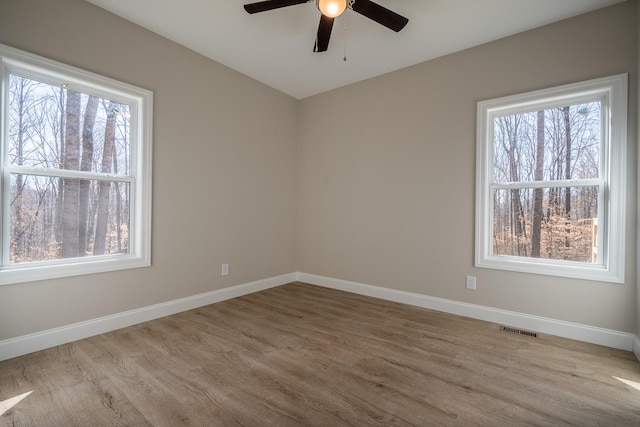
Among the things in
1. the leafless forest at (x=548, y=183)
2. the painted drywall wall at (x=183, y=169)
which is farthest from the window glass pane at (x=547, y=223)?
the painted drywall wall at (x=183, y=169)

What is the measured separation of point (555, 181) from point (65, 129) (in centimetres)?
431

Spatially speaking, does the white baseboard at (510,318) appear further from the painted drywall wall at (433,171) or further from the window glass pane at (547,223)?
the window glass pane at (547,223)

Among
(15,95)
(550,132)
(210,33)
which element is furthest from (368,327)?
(15,95)

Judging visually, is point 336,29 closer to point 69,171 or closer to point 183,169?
point 183,169

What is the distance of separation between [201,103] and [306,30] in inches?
54.9

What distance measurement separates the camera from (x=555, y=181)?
2760 millimetres

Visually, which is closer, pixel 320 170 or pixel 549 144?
pixel 549 144

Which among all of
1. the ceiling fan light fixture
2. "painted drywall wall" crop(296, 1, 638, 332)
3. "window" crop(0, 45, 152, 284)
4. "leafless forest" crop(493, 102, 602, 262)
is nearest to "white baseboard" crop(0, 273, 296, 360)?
"window" crop(0, 45, 152, 284)

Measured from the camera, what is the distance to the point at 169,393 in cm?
180

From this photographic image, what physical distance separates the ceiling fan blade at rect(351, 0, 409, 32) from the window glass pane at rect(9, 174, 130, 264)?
2.56 m

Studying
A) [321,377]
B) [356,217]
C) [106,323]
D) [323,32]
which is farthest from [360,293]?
[323,32]

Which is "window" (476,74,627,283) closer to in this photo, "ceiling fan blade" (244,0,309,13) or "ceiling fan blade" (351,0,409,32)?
"ceiling fan blade" (351,0,409,32)

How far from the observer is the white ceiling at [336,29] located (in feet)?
8.30

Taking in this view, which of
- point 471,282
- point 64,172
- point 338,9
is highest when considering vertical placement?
point 338,9
